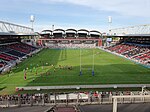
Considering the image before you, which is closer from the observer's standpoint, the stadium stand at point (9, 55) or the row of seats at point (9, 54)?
the stadium stand at point (9, 55)

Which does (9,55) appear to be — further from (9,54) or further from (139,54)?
(139,54)

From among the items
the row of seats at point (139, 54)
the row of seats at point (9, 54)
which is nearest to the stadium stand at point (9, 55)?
the row of seats at point (9, 54)

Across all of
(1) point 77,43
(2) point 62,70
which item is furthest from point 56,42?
(2) point 62,70

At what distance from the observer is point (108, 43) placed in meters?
122

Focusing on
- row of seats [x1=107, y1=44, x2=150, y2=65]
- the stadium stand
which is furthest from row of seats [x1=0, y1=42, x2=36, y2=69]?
row of seats [x1=107, y1=44, x2=150, y2=65]

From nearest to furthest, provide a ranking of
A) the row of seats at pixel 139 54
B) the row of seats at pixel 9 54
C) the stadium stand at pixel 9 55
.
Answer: the stadium stand at pixel 9 55 < the row of seats at pixel 9 54 < the row of seats at pixel 139 54

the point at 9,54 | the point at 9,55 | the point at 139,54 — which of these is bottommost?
the point at 139,54

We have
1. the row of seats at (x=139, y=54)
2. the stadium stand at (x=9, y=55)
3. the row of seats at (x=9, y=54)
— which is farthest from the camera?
the row of seats at (x=139, y=54)

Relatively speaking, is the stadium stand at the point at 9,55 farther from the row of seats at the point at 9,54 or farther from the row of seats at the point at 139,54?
the row of seats at the point at 139,54

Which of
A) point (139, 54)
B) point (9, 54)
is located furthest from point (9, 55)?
point (139, 54)

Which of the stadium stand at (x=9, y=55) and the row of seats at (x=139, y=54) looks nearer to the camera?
the stadium stand at (x=9, y=55)

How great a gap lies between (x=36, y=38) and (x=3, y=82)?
4063 inches

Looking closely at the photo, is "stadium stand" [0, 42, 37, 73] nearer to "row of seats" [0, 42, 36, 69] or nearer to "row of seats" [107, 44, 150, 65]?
"row of seats" [0, 42, 36, 69]

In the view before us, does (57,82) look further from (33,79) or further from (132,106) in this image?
(132,106)
